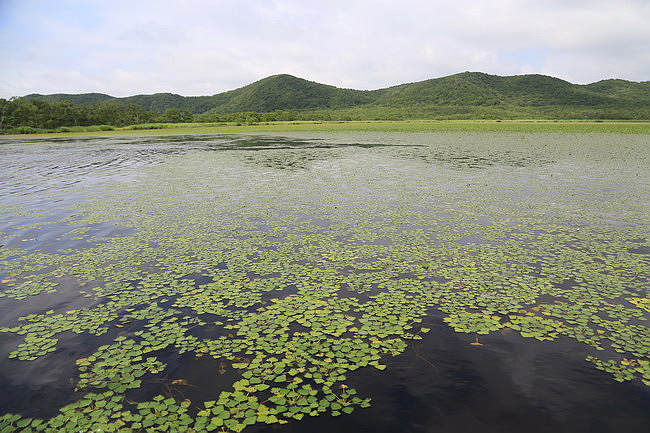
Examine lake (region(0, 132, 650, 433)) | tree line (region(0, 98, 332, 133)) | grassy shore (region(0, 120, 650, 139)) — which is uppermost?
tree line (region(0, 98, 332, 133))

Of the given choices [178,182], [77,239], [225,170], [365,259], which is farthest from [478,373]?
[225,170]

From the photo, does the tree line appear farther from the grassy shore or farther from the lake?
the lake

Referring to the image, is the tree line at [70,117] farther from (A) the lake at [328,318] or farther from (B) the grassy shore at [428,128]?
(A) the lake at [328,318]

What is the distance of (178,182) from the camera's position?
27.3 meters

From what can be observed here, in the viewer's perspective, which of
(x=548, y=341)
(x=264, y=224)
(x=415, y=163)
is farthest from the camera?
(x=415, y=163)

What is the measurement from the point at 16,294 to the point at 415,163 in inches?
1279

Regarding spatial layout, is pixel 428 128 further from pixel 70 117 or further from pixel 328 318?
pixel 70 117

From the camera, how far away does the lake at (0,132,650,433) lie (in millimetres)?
5715

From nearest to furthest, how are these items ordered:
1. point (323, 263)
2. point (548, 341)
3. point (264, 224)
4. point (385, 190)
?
point (548, 341) → point (323, 263) → point (264, 224) → point (385, 190)

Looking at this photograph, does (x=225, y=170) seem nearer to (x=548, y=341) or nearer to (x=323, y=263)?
(x=323, y=263)

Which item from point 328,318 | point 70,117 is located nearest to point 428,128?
point 328,318

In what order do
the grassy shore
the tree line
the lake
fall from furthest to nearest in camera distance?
the tree line, the grassy shore, the lake

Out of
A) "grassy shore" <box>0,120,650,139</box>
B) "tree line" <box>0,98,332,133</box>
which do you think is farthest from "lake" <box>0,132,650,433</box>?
"tree line" <box>0,98,332,133</box>

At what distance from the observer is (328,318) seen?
27.3 feet
